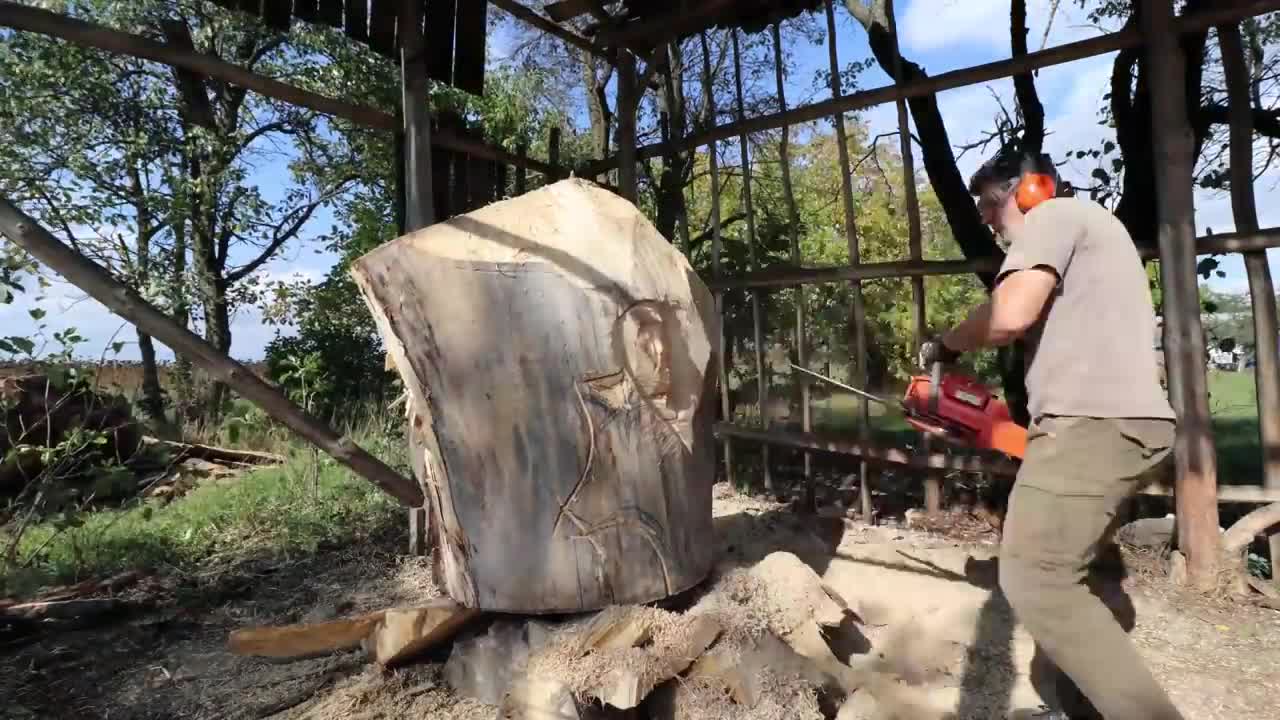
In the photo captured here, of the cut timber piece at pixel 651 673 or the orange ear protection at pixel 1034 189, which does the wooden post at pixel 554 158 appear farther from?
the cut timber piece at pixel 651 673

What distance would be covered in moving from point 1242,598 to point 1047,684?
1.00 meters

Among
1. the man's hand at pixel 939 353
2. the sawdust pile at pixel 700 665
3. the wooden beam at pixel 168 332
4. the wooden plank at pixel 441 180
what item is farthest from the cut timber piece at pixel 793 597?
the wooden plank at pixel 441 180

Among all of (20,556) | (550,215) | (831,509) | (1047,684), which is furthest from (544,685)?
(20,556)

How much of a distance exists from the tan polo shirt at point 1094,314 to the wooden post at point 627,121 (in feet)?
9.06

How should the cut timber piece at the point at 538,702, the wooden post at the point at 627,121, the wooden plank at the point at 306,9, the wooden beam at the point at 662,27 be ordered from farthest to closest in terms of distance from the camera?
the wooden post at the point at 627,121 → the wooden beam at the point at 662,27 → the wooden plank at the point at 306,9 → the cut timber piece at the point at 538,702

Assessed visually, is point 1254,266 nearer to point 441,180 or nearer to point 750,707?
point 750,707

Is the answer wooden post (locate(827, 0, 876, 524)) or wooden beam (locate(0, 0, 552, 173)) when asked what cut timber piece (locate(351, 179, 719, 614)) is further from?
wooden post (locate(827, 0, 876, 524))

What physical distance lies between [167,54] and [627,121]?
95.0 inches

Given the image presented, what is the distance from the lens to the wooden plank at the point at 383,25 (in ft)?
11.0

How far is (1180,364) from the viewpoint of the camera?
262 centimetres

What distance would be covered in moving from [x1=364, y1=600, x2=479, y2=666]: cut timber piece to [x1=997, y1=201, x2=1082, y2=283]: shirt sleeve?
1801 mm

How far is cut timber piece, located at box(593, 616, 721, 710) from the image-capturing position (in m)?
1.83

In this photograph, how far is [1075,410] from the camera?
6.03 ft

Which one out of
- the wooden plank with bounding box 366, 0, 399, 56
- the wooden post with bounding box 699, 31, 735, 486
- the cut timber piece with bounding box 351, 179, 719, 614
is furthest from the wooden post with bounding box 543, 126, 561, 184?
the cut timber piece with bounding box 351, 179, 719, 614
